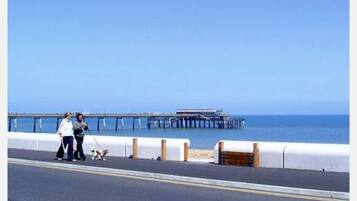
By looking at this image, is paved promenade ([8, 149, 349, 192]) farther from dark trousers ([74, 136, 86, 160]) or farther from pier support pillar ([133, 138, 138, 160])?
pier support pillar ([133, 138, 138, 160])

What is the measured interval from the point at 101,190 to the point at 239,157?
19.7 ft

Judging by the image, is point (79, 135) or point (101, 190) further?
point (79, 135)

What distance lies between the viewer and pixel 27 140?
82.1ft

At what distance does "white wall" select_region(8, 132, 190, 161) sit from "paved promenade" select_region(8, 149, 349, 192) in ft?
2.98

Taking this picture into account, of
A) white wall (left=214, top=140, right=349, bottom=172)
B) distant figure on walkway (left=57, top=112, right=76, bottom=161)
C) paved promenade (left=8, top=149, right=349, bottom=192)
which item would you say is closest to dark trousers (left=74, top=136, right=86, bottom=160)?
distant figure on walkway (left=57, top=112, right=76, bottom=161)

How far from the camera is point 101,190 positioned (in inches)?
472

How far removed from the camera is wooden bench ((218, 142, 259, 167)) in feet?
54.7

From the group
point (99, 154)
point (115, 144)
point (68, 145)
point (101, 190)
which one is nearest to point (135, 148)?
point (115, 144)

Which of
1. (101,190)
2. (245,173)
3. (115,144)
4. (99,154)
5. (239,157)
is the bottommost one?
(101,190)

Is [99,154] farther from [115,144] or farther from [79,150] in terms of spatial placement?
[115,144]

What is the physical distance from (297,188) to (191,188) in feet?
6.94

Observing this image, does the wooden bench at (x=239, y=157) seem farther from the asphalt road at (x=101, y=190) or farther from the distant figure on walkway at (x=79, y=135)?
the distant figure on walkway at (x=79, y=135)

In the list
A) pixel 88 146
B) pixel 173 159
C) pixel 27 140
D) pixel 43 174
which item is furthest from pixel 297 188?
pixel 27 140

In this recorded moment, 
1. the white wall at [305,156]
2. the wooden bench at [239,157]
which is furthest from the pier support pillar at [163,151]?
the white wall at [305,156]
